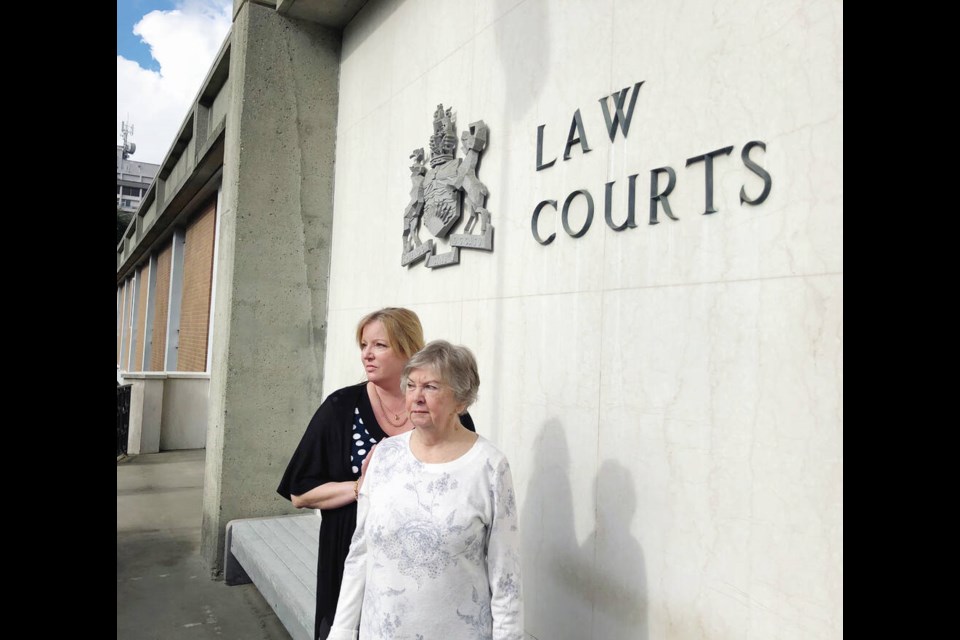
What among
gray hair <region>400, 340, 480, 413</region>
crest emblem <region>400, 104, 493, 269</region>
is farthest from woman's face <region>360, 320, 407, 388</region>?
crest emblem <region>400, 104, 493, 269</region>

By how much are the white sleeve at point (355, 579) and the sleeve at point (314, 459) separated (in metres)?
0.50

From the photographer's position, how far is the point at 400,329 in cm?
281

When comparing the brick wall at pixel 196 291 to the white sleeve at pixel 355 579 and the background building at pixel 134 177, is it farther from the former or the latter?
the background building at pixel 134 177

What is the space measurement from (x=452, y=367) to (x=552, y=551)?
1259 mm

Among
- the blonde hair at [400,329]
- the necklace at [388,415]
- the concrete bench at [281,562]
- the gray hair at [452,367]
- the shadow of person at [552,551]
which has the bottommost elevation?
the concrete bench at [281,562]

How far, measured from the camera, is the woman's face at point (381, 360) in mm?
2746

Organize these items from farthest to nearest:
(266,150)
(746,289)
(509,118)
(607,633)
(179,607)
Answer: (266,150) → (179,607) → (509,118) → (607,633) → (746,289)

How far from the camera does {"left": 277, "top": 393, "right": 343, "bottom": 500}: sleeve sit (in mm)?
2721

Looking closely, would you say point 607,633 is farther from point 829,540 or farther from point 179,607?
point 179,607

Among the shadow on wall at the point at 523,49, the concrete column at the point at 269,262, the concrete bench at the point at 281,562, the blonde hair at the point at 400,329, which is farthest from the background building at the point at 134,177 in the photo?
the blonde hair at the point at 400,329

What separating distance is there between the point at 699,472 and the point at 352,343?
3657 millimetres
